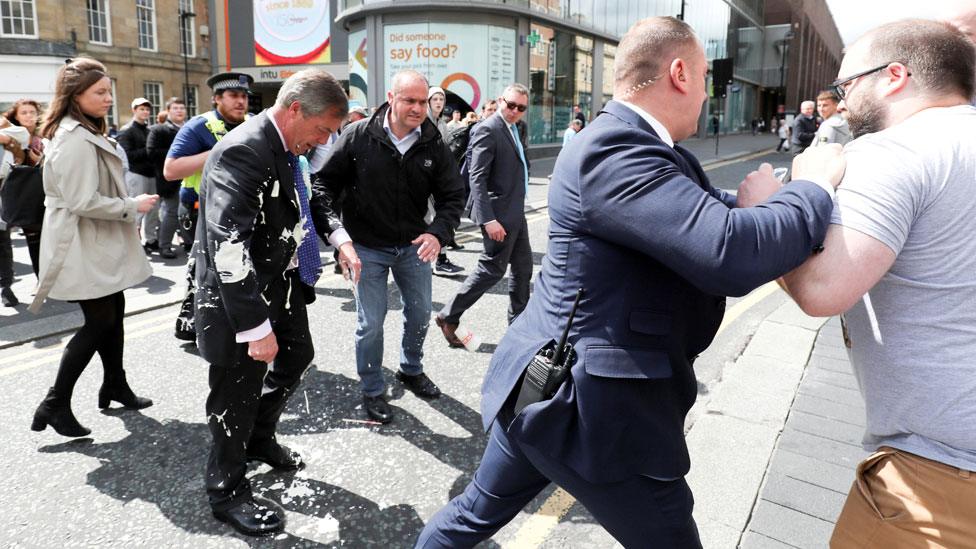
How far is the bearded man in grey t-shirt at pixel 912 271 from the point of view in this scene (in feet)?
4.13

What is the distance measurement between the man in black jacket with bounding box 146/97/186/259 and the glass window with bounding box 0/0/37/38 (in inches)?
877

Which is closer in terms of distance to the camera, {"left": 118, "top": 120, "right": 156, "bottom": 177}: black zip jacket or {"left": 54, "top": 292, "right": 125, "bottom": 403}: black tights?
{"left": 54, "top": 292, "right": 125, "bottom": 403}: black tights

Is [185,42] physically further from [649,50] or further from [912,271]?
[912,271]

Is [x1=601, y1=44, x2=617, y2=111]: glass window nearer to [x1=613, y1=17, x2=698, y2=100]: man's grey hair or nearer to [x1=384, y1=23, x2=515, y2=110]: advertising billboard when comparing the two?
[x1=384, y1=23, x2=515, y2=110]: advertising billboard

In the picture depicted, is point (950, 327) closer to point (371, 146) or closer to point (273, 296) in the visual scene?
point (273, 296)

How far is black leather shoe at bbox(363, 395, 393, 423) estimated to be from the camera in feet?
12.1

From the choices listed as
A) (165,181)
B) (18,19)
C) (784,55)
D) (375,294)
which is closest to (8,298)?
(165,181)

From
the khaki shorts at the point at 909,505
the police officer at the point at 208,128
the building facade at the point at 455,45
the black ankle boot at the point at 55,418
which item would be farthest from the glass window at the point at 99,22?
the khaki shorts at the point at 909,505

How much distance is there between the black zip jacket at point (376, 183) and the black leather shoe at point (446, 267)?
11.6ft

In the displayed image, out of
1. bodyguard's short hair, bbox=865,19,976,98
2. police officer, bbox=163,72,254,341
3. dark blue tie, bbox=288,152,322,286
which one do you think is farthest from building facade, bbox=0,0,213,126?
bodyguard's short hair, bbox=865,19,976,98

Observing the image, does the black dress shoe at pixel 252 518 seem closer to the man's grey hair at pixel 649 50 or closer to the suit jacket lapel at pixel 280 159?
the suit jacket lapel at pixel 280 159

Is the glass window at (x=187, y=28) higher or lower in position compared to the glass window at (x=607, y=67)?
higher

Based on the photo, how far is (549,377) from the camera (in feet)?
4.99

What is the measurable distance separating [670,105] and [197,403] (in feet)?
11.1
